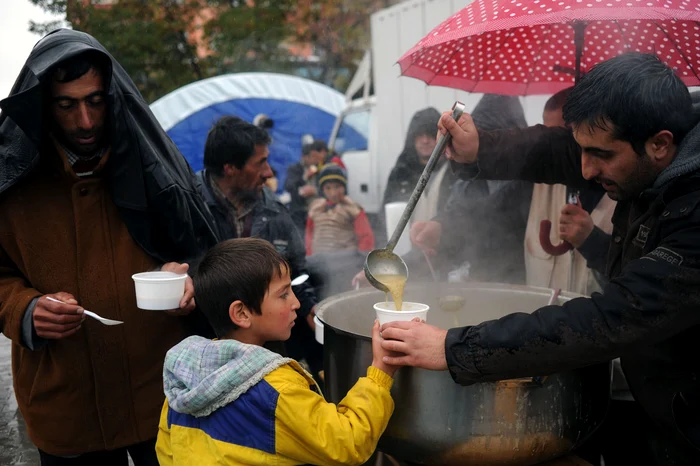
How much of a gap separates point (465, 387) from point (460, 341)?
174 mm

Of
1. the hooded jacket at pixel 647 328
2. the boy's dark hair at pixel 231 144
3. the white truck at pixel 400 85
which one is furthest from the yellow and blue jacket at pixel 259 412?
the white truck at pixel 400 85

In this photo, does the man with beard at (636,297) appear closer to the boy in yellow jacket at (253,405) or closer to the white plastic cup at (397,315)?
the white plastic cup at (397,315)

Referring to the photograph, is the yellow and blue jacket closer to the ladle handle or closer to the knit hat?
the ladle handle

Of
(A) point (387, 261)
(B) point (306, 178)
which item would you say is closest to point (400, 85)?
(B) point (306, 178)

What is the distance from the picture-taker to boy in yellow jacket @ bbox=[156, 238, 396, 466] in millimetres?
1672

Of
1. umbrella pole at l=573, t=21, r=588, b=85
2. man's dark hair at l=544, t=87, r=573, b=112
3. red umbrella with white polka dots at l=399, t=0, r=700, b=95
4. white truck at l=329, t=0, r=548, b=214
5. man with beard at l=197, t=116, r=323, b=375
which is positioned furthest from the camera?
white truck at l=329, t=0, r=548, b=214

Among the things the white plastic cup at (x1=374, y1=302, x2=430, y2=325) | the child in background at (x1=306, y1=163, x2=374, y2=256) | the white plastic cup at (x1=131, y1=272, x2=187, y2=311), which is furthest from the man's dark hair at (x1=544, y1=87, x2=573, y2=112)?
the child in background at (x1=306, y1=163, x2=374, y2=256)

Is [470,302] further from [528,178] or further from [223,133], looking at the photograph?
[223,133]

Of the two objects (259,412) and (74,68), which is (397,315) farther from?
(74,68)

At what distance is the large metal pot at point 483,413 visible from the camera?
1.85 meters

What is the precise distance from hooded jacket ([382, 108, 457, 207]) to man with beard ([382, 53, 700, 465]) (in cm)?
284

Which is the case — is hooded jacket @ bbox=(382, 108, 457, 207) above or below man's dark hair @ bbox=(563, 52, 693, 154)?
below

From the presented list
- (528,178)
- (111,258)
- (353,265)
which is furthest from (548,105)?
(111,258)

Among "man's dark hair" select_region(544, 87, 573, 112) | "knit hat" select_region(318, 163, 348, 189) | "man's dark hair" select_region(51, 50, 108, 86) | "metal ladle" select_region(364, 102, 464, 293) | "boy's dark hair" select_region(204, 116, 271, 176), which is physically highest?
Answer: "man's dark hair" select_region(51, 50, 108, 86)
